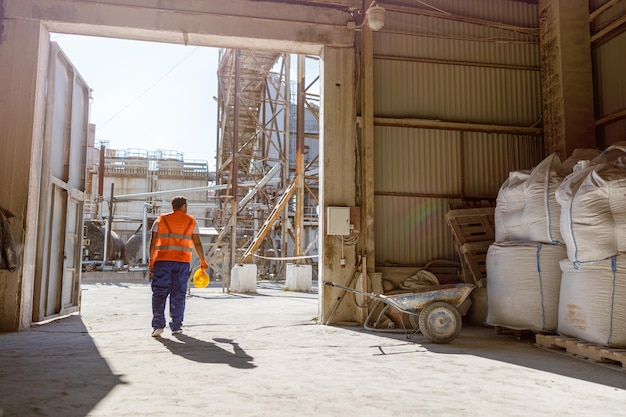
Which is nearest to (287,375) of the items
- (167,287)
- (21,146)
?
(167,287)

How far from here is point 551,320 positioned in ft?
20.6

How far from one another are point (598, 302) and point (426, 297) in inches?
71.7

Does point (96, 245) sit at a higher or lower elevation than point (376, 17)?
lower

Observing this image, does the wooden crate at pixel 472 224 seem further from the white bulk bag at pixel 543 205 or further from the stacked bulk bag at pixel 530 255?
the white bulk bag at pixel 543 205

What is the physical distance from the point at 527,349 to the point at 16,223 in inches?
267

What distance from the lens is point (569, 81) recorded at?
870 centimetres

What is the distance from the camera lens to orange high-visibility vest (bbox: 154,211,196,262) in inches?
259

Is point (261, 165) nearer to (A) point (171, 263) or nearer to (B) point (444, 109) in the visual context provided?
(B) point (444, 109)

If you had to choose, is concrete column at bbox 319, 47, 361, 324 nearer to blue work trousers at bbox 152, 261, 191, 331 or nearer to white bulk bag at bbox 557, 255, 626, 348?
blue work trousers at bbox 152, 261, 191, 331

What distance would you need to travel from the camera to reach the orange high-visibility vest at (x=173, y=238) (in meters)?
6.57

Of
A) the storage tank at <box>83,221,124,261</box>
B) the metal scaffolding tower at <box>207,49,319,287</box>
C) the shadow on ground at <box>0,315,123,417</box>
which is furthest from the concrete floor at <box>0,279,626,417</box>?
the storage tank at <box>83,221,124,261</box>

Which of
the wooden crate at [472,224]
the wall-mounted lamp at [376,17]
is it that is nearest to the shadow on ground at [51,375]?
the wooden crate at [472,224]

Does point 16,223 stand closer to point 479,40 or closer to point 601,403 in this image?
point 601,403

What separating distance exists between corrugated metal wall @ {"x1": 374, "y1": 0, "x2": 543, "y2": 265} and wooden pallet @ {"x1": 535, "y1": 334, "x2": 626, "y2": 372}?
113 inches
